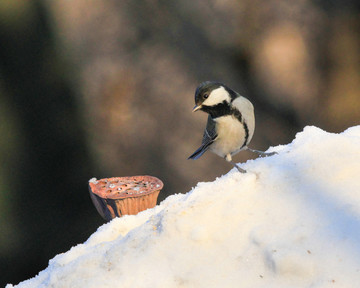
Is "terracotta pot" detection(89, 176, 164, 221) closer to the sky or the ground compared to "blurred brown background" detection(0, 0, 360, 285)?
closer to the ground

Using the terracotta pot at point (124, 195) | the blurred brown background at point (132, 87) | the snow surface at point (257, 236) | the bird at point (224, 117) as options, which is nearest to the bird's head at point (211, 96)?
the bird at point (224, 117)

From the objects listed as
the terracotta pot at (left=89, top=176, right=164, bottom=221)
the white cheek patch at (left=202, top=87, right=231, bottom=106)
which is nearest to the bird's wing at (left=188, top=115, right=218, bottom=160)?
the white cheek patch at (left=202, top=87, right=231, bottom=106)

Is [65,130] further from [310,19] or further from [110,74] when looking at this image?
[310,19]

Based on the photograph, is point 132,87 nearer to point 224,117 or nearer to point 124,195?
point 124,195

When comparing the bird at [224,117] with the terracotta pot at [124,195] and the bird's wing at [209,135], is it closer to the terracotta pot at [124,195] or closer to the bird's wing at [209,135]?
the bird's wing at [209,135]

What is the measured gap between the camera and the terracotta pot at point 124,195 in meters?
2.29

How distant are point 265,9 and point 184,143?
3.54ft

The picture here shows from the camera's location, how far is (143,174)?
2848mm

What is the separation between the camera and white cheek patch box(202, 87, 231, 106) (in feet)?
4.42

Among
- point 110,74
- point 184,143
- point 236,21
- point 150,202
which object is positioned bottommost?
point 150,202

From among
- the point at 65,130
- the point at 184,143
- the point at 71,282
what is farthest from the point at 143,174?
the point at 71,282

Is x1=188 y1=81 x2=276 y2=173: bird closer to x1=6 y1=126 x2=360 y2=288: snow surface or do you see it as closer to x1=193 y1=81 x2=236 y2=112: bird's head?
x1=193 y1=81 x2=236 y2=112: bird's head

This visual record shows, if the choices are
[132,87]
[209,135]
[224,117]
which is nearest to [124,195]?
[132,87]

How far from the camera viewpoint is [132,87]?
9.01 ft
